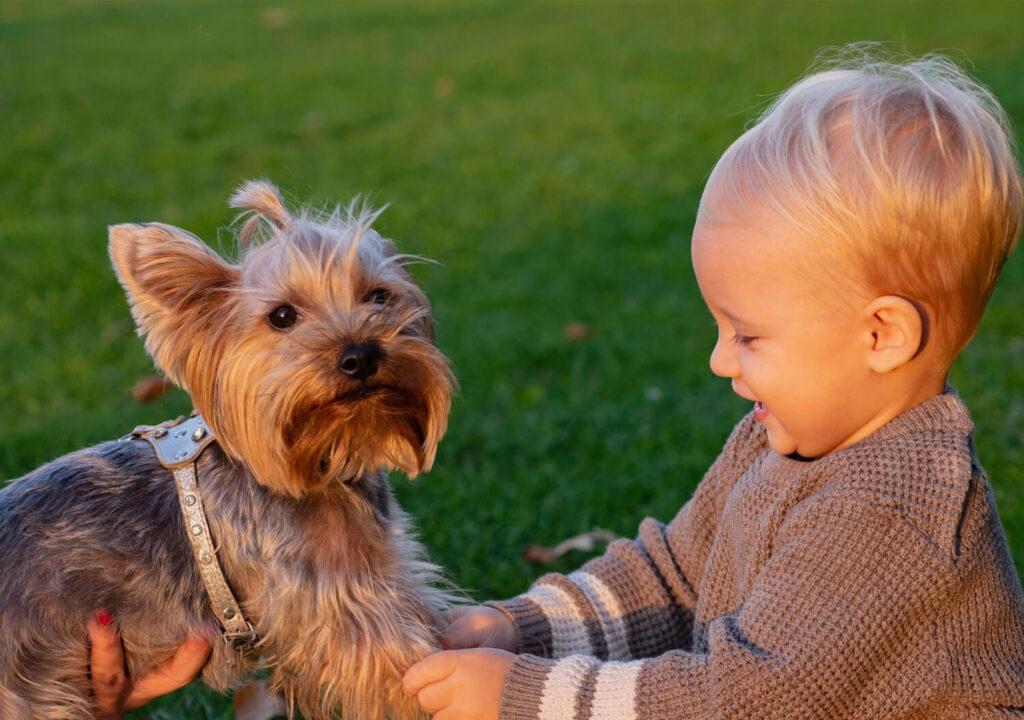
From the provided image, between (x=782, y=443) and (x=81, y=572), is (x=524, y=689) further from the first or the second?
(x=81, y=572)

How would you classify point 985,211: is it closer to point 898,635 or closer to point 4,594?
point 898,635

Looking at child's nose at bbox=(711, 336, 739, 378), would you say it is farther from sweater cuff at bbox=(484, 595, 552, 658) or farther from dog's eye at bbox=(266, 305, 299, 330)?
dog's eye at bbox=(266, 305, 299, 330)

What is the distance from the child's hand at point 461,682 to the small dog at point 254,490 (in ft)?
0.50

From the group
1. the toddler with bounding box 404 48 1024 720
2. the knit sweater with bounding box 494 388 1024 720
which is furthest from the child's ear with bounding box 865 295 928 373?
the knit sweater with bounding box 494 388 1024 720

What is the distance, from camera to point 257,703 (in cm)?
380

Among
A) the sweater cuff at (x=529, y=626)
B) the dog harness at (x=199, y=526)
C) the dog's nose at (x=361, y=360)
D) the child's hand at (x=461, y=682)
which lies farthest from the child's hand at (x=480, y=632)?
the dog's nose at (x=361, y=360)

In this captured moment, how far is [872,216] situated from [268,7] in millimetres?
18798

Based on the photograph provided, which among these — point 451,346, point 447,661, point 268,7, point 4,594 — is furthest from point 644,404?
point 268,7

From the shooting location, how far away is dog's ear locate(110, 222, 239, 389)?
2959 mm

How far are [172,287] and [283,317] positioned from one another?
31cm

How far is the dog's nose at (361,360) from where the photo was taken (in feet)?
9.87

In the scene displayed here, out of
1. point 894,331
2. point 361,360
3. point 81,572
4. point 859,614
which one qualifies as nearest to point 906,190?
point 894,331

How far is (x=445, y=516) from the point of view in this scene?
4.98 meters

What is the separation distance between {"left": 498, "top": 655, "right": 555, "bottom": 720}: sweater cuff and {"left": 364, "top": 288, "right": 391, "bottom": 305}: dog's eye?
1088mm
